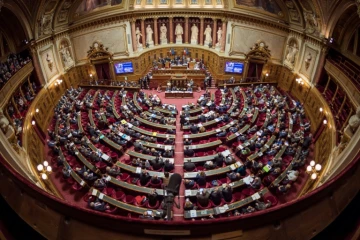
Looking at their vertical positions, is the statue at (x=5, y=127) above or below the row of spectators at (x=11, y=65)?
below

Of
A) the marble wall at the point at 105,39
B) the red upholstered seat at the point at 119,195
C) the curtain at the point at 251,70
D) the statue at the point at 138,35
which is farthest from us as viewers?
the statue at the point at 138,35

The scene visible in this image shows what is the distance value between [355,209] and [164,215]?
6935mm

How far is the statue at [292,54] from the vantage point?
25.5 metres

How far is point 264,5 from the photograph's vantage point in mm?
26359

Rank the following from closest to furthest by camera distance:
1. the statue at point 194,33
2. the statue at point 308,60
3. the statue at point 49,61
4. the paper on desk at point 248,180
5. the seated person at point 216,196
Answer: the seated person at point 216,196, the paper on desk at point 248,180, the statue at point 308,60, the statue at point 49,61, the statue at point 194,33

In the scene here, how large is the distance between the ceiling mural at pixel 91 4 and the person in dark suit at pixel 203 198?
770 inches

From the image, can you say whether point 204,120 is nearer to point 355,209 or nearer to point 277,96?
point 277,96

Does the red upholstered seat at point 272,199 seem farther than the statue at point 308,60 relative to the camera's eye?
No

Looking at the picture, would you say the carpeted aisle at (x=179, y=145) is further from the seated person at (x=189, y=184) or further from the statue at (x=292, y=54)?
the statue at (x=292, y=54)

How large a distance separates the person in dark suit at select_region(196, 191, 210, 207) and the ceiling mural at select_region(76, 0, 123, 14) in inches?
770

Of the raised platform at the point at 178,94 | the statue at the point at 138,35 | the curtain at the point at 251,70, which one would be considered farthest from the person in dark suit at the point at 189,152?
the statue at the point at 138,35

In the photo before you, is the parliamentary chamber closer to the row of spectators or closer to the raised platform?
the row of spectators

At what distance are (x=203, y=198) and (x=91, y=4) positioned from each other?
66.5 feet

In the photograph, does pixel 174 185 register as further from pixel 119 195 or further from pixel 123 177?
pixel 123 177
